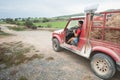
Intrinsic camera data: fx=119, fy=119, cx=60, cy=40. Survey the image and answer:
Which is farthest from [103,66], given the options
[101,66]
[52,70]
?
[52,70]

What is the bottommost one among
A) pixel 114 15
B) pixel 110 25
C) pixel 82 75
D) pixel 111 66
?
pixel 82 75

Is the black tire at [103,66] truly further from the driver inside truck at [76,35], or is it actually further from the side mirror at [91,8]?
the side mirror at [91,8]

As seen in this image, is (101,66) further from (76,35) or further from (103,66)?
(76,35)

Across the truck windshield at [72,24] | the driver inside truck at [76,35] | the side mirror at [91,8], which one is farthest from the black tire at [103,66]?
the truck windshield at [72,24]

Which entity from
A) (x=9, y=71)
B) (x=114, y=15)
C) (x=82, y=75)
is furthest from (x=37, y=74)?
(x=114, y=15)

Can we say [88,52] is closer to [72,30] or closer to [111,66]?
[111,66]

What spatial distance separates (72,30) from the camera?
18.4 ft

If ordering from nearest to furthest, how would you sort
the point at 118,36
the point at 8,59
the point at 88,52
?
the point at 118,36 → the point at 88,52 → the point at 8,59

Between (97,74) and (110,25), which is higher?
(110,25)

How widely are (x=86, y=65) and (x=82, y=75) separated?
90cm

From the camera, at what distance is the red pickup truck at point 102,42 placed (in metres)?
3.27

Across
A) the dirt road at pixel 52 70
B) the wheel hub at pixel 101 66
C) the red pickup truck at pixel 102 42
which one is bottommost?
the dirt road at pixel 52 70

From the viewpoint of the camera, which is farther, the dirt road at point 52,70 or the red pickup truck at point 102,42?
the dirt road at point 52,70

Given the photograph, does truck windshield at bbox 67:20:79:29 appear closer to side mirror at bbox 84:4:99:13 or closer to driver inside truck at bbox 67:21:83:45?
driver inside truck at bbox 67:21:83:45
